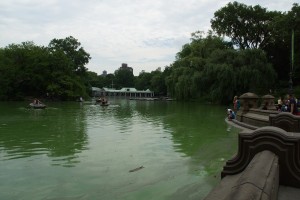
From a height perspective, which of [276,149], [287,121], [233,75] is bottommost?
[287,121]

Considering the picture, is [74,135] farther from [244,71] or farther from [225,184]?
[244,71]

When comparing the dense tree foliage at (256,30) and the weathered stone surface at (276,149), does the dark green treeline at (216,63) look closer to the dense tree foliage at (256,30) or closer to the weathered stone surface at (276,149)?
the dense tree foliage at (256,30)

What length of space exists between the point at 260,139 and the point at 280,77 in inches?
2085

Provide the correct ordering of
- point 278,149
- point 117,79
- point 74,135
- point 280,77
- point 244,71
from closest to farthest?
point 278,149
point 74,135
point 244,71
point 280,77
point 117,79

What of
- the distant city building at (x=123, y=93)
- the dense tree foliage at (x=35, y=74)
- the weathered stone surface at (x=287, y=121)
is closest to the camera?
the weathered stone surface at (x=287, y=121)

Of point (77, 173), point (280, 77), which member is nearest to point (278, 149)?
point (77, 173)

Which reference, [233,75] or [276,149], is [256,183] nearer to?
[276,149]

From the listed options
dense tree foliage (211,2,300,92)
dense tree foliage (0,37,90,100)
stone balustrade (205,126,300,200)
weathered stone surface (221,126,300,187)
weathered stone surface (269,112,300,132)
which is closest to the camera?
stone balustrade (205,126,300,200)

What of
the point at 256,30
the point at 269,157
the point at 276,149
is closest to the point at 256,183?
the point at 269,157

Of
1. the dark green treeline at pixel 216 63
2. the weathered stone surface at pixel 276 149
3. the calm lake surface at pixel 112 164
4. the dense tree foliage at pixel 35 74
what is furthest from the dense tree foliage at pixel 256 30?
the weathered stone surface at pixel 276 149

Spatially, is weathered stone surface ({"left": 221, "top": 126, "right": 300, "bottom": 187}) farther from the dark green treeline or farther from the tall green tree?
→ the tall green tree

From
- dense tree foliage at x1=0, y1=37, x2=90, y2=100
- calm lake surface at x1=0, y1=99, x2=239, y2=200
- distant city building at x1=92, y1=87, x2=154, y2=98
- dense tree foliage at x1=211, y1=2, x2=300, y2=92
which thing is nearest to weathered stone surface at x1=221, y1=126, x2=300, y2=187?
calm lake surface at x1=0, y1=99, x2=239, y2=200

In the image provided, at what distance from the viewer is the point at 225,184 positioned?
15.0 feet

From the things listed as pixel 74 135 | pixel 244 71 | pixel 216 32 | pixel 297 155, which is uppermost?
pixel 216 32
